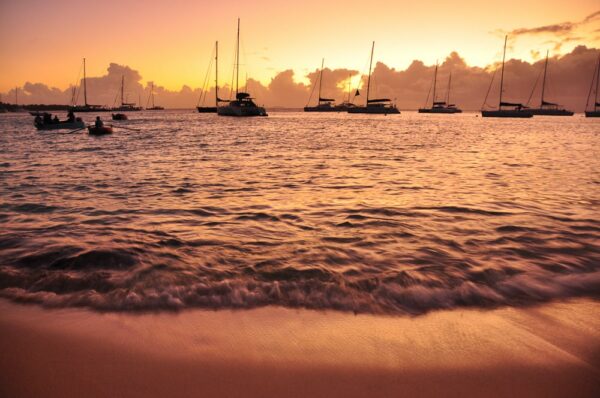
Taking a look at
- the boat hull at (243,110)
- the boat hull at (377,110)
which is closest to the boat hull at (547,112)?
the boat hull at (377,110)

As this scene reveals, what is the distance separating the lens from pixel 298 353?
10.1 ft

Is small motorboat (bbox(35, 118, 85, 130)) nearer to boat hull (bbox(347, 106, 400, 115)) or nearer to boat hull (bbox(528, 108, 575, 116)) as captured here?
boat hull (bbox(347, 106, 400, 115))

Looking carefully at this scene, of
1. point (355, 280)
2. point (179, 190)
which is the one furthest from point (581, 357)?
point (179, 190)

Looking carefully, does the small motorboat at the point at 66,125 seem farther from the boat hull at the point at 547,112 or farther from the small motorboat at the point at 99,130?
the boat hull at the point at 547,112

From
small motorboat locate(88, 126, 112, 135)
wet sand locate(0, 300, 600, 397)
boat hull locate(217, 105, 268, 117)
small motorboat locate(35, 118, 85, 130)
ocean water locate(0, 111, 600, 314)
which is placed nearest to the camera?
wet sand locate(0, 300, 600, 397)

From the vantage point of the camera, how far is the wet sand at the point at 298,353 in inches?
104

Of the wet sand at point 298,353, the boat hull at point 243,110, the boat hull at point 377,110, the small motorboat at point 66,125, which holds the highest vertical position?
the boat hull at point 377,110

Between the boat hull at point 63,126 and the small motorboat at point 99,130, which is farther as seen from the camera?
the boat hull at point 63,126

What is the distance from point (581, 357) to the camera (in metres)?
3.03

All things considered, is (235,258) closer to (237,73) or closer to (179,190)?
(179,190)

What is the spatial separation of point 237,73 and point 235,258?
81921mm

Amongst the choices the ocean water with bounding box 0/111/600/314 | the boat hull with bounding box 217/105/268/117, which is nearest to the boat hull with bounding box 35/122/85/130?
the ocean water with bounding box 0/111/600/314

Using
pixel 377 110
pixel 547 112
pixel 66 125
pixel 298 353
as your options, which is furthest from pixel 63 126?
pixel 547 112

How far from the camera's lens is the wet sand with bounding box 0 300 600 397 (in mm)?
2648
